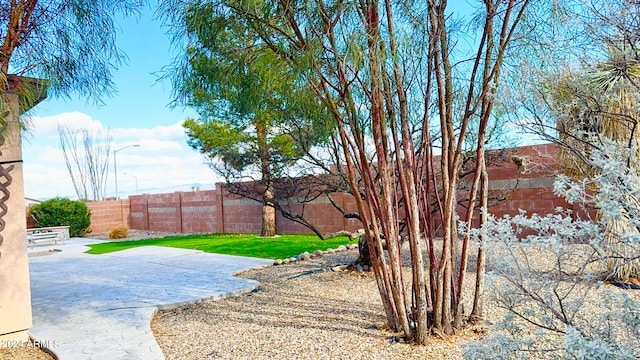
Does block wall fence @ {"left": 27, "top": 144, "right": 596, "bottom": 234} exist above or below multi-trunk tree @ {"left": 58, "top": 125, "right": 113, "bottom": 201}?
below

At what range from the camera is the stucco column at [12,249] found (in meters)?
4.21

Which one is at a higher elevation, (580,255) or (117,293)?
(580,255)

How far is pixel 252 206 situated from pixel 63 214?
8495 millimetres

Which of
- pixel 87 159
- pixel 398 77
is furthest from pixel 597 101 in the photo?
pixel 87 159

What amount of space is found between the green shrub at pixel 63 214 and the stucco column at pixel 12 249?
15.3 meters

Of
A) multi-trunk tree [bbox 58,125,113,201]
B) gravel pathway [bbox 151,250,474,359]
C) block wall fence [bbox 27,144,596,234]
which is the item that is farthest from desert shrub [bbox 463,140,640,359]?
multi-trunk tree [bbox 58,125,113,201]

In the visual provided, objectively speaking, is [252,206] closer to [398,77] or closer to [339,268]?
[339,268]

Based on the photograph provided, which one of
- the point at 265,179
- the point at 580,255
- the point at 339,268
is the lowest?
the point at 339,268

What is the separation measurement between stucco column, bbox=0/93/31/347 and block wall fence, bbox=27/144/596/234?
5462 mm

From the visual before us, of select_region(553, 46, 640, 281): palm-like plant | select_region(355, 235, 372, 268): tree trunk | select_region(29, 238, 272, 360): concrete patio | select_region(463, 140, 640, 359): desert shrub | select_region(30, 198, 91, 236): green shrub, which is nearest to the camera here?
select_region(463, 140, 640, 359): desert shrub

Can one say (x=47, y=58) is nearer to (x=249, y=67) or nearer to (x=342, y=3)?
(x=249, y=67)

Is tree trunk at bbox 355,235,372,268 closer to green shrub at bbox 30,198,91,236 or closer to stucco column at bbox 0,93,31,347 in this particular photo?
stucco column at bbox 0,93,31,347

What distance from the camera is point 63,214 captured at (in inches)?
707

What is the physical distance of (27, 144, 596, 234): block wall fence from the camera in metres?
8.32
